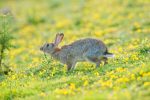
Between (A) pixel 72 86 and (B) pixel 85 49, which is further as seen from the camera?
(B) pixel 85 49

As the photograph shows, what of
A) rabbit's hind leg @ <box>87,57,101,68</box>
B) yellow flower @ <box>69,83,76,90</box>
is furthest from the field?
rabbit's hind leg @ <box>87,57,101,68</box>

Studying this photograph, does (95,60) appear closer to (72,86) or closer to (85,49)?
(85,49)

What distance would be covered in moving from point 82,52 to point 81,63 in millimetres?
1910

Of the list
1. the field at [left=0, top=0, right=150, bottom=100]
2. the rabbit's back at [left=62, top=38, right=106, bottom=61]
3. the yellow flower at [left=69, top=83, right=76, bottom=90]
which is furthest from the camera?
the rabbit's back at [left=62, top=38, right=106, bottom=61]

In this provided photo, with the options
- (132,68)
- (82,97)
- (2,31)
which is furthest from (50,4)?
(82,97)

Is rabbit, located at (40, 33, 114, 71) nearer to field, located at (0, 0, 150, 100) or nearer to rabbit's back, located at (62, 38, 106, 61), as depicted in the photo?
rabbit's back, located at (62, 38, 106, 61)

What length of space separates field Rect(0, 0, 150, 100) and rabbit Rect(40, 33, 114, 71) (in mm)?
263

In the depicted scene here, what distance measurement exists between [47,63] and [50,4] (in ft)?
62.6

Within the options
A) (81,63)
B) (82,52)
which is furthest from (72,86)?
(81,63)

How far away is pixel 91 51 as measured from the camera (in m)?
14.8

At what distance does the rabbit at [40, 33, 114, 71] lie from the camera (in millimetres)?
14750

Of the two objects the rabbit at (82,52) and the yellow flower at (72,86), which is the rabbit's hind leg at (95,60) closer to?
the rabbit at (82,52)

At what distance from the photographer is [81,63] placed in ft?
55.4

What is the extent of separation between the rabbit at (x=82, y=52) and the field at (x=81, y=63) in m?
0.26
